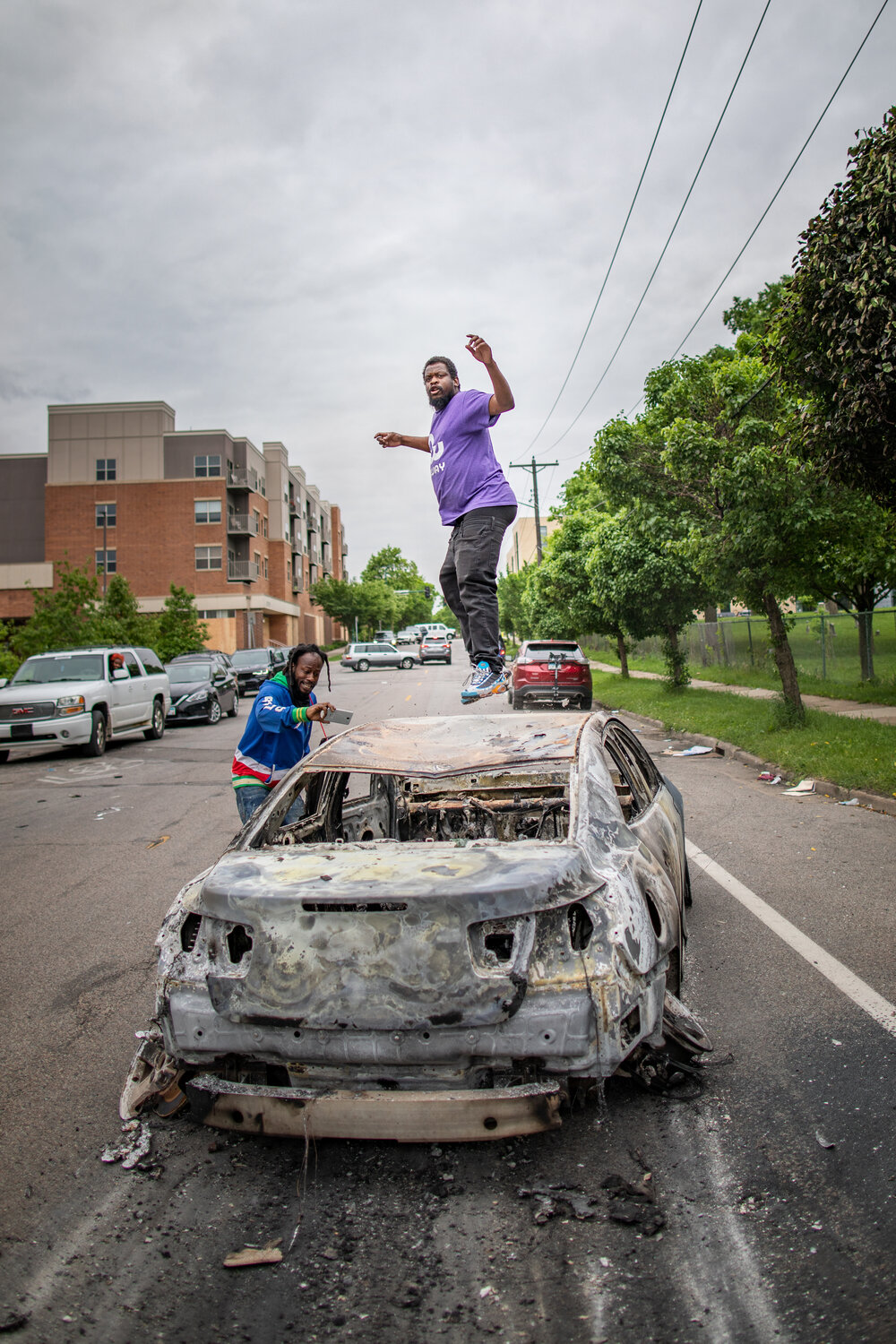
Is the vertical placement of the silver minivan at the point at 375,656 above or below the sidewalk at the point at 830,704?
above

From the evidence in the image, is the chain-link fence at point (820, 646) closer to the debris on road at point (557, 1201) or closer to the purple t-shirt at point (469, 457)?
the purple t-shirt at point (469, 457)

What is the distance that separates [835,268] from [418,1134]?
8117 mm

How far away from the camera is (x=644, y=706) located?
799 inches

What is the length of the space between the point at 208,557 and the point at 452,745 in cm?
6092

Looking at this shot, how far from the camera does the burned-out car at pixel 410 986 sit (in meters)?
2.79

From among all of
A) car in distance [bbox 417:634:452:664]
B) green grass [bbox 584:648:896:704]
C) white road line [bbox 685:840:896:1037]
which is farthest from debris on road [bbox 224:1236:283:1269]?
car in distance [bbox 417:634:452:664]

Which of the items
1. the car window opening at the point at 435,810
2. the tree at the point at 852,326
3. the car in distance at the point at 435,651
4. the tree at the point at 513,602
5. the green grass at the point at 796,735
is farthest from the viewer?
the tree at the point at 513,602

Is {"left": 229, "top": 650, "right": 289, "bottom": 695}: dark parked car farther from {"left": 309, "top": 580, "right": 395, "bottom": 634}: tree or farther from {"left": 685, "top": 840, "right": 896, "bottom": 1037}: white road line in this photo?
{"left": 309, "top": 580, "right": 395, "bottom": 634}: tree

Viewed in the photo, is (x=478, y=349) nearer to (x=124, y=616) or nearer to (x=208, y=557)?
(x=124, y=616)

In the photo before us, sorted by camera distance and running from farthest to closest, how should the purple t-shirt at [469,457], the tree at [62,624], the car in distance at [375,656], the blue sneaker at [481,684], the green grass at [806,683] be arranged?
the car in distance at [375,656], the tree at [62,624], the green grass at [806,683], the blue sneaker at [481,684], the purple t-shirt at [469,457]

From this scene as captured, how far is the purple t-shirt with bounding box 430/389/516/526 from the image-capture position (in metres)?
5.40

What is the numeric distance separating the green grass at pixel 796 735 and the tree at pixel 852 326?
123 inches

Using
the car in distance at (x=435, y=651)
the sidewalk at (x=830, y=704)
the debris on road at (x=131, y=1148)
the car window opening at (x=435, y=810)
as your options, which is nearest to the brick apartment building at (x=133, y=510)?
the car in distance at (x=435, y=651)

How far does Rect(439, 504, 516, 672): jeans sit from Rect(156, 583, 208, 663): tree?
99.9 feet
